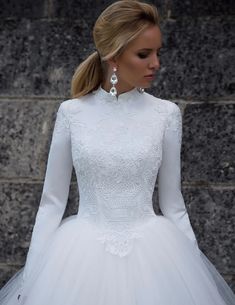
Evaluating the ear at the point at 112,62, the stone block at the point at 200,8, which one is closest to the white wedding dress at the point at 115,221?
the ear at the point at 112,62

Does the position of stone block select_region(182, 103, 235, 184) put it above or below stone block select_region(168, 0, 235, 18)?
below

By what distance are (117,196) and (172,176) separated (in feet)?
0.79

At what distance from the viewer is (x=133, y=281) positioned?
238 cm

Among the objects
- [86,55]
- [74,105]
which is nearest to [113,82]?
[74,105]

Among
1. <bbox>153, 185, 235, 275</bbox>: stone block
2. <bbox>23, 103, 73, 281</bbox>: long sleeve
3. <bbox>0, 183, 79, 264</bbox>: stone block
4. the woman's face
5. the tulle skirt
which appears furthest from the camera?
<bbox>0, 183, 79, 264</bbox>: stone block

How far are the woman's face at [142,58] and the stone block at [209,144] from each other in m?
1.23

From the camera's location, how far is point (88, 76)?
2682mm

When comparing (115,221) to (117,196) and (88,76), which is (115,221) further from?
(88,76)

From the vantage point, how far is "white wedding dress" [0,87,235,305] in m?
2.41

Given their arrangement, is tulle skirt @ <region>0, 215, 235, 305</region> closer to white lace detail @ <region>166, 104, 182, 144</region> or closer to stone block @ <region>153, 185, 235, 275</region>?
white lace detail @ <region>166, 104, 182, 144</region>

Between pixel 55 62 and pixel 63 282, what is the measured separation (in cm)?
181

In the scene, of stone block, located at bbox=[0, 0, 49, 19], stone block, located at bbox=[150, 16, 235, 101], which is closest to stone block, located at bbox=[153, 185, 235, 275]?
stone block, located at bbox=[150, 16, 235, 101]

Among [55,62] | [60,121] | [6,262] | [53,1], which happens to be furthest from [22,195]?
[60,121]

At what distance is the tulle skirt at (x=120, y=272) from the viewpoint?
2.37 m
